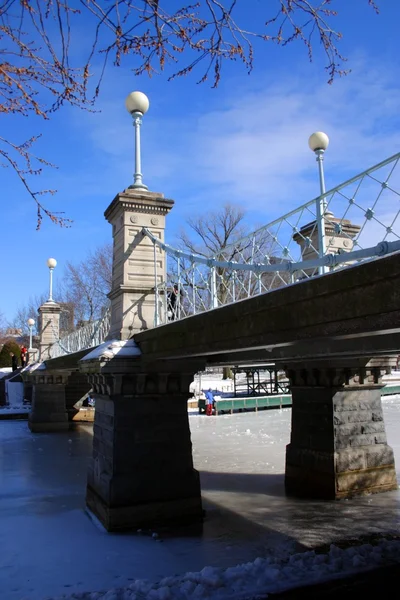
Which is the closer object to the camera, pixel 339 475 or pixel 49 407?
pixel 339 475

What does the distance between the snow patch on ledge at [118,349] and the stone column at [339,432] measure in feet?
13.4

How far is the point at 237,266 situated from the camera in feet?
18.3

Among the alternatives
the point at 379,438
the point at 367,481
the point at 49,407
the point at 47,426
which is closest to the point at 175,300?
the point at 379,438

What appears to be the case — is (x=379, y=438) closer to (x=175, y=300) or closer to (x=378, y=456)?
(x=378, y=456)

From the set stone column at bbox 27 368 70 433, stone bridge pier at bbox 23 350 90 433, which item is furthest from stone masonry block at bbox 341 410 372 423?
stone column at bbox 27 368 70 433

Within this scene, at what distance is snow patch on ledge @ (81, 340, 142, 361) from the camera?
8.37 meters

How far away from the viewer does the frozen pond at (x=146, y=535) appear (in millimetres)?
6582

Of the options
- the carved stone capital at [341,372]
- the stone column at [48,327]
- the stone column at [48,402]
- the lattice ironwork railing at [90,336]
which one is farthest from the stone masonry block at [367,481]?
the stone column at [48,327]

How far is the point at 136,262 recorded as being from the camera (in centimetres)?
924

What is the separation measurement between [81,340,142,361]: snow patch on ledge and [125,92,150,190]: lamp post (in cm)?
299

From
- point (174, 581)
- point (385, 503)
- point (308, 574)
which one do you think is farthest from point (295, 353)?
point (385, 503)

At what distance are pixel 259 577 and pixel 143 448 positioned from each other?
308cm

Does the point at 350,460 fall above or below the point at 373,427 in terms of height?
below

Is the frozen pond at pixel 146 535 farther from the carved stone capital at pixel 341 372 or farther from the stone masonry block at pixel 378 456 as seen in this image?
the carved stone capital at pixel 341 372
